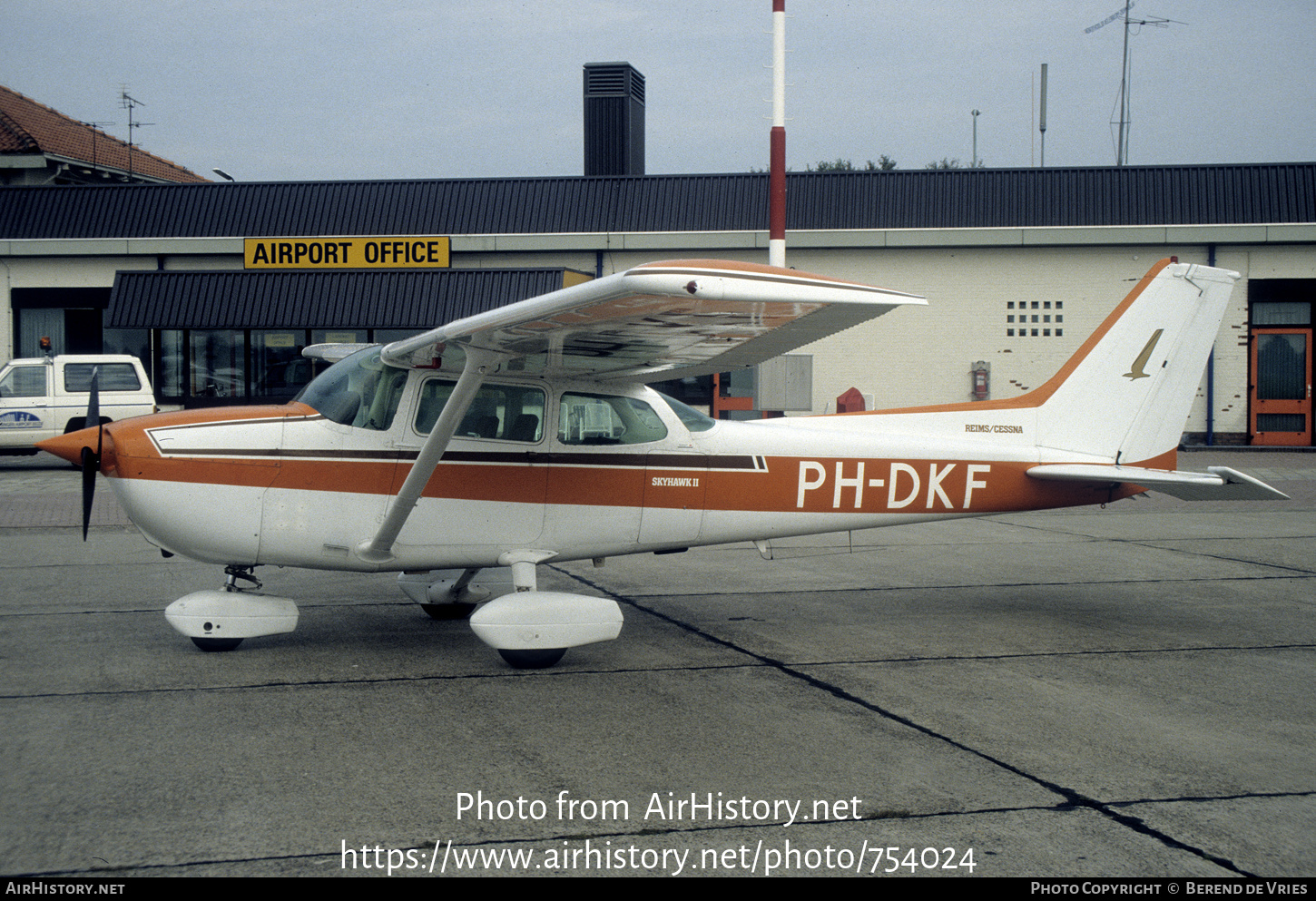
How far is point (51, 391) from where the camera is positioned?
17703 mm

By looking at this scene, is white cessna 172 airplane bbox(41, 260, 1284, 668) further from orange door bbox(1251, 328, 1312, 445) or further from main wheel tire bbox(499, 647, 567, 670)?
orange door bbox(1251, 328, 1312, 445)

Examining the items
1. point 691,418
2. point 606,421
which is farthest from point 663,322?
point 691,418

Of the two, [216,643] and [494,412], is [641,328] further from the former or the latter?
[216,643]

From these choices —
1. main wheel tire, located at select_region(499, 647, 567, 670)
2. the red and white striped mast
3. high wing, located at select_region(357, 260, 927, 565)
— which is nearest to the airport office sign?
the red and white striped mast

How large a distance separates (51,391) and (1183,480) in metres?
17.7

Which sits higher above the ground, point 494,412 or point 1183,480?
point 494,412

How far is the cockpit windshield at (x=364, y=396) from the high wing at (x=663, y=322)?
14cm

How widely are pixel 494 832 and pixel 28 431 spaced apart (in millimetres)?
17645

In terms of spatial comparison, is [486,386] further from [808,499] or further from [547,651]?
[808,499]

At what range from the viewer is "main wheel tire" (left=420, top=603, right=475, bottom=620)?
697cm

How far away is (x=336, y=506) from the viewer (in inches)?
229

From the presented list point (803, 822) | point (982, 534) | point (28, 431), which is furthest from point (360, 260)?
point (803, 822)

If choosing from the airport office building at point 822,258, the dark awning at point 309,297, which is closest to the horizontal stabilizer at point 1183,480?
the airport office building at point 822,258

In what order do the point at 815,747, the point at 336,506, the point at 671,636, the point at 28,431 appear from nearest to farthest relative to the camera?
the point at 815,747 → the point at 336,506 → the point at 671,636 → the point at 28,431
